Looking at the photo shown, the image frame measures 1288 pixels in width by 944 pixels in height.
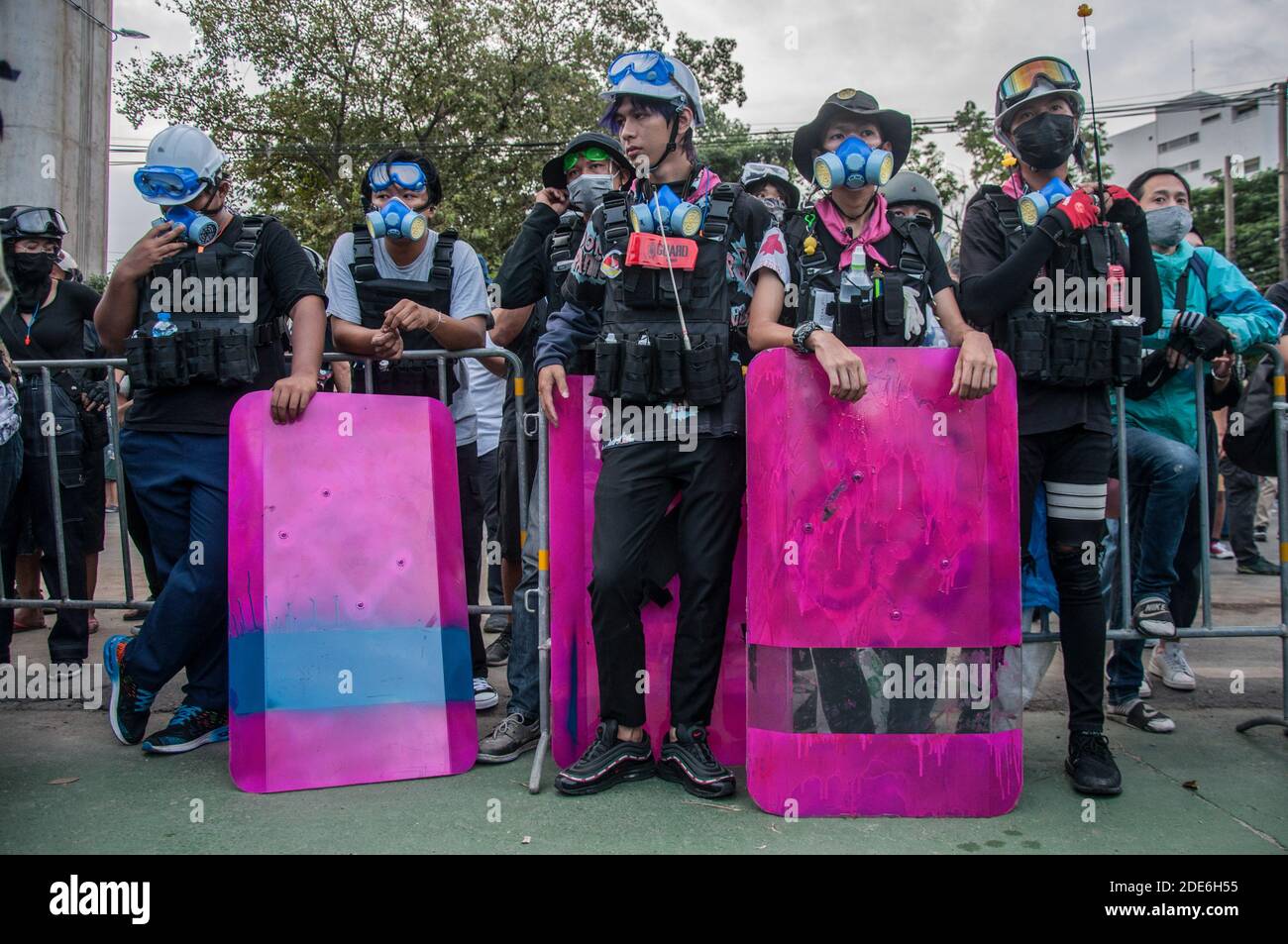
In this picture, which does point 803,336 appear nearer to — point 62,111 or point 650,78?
point 650,78

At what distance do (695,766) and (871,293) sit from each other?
1.67 metres

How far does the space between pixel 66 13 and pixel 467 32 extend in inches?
306

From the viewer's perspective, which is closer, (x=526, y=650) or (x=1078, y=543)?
(x=1078, y=543)

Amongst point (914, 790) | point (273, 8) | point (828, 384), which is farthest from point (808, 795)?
point (273, 8)

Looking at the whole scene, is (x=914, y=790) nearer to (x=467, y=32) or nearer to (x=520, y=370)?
(x=520, y=370)

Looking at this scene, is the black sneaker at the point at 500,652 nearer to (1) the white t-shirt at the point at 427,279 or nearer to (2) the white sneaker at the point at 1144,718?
(1) the white t-shirt at the point at 427,279

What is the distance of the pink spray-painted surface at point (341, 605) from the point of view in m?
3.37

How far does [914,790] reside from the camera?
3.09 meters

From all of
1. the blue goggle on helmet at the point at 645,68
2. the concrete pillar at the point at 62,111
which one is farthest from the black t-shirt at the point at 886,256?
the concrete pillar at the point at 62,111

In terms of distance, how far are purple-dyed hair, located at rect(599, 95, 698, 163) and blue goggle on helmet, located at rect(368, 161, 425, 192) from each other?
1141mm

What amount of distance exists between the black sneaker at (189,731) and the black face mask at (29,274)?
2.86m

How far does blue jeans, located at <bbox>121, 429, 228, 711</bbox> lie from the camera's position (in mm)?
3730

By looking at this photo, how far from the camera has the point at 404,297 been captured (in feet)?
14.3

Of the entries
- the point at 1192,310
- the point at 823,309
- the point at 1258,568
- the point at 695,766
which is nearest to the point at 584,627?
the point at 695,766
